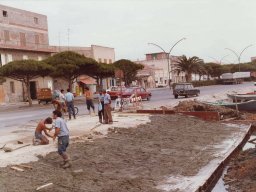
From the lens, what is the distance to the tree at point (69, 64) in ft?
152

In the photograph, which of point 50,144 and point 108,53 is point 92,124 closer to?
point 50,144

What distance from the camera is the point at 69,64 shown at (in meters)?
46.3

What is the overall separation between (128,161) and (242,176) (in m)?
3.87

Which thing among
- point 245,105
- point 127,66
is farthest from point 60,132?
point 127,66

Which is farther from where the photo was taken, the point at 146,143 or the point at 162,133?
the point at 162,133

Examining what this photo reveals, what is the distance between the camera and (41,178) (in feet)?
39.0

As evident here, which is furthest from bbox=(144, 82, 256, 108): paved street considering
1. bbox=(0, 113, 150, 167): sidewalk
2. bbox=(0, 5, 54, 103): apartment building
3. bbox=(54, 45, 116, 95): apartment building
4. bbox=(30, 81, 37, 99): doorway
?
bbox=(0, 5, 54, 103): apartment building

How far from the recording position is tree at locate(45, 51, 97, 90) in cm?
4634

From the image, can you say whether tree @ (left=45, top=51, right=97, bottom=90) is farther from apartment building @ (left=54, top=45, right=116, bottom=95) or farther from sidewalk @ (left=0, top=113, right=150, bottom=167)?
sidewalk @ (left=0, top=113, right=150, bottom=167)

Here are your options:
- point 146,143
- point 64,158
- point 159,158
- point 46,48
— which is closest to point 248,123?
point 146,143

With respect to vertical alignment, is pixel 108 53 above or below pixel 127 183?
above

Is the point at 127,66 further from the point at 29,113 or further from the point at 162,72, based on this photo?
the point at 162,72

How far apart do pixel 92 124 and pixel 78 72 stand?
27690 millimetres

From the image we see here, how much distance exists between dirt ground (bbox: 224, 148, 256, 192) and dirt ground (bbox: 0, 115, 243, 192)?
106cm
